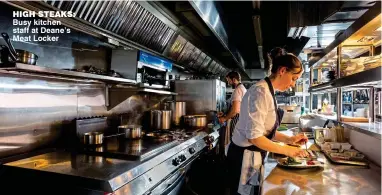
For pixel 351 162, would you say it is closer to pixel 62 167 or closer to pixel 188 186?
pixel 188 186

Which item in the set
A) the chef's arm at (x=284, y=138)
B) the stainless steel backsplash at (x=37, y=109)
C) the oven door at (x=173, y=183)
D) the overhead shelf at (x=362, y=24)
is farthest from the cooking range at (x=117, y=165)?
the overhead shelf at (x=362, y=24)

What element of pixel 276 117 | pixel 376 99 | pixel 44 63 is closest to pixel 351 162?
pixel 276 117

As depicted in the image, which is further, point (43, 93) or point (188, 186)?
point (188, 186)

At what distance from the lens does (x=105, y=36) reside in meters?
2.48

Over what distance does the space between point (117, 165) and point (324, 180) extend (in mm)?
1361

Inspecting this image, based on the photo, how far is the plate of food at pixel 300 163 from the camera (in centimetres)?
177

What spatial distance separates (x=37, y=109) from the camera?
209cm

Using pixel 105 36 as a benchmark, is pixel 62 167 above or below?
below

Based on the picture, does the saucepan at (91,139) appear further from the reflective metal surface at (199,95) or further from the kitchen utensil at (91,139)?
the reflective metal surface at (199,95)

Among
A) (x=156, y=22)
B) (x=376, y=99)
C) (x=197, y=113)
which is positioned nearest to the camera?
(x=376, y=99)

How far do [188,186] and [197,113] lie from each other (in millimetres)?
2101

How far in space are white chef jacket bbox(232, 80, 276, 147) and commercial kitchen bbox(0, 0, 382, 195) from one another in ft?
0.75

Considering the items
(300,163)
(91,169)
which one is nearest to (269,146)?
(300,163)

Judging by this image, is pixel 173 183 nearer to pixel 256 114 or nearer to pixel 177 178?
pixel 177 178
